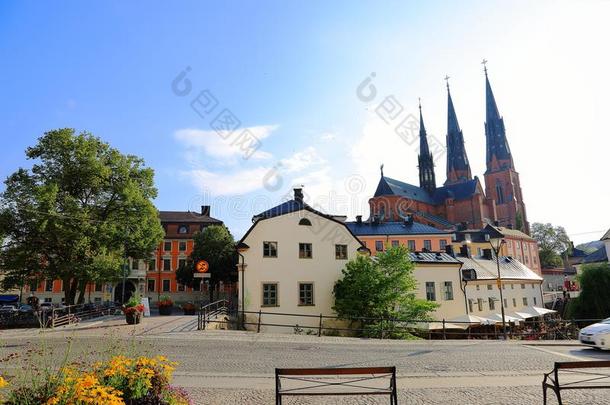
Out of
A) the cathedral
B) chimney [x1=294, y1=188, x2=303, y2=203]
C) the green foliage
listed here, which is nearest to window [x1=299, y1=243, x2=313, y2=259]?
chimney [x1=294, y1=188, x2=303, y2=203]

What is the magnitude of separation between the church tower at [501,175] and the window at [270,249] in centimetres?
8550

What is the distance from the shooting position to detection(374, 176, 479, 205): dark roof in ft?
271

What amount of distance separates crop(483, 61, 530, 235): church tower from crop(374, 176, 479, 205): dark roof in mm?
8901

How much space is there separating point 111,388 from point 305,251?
21240 mm

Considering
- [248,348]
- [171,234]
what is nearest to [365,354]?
[248,348]

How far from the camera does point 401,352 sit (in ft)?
44.6

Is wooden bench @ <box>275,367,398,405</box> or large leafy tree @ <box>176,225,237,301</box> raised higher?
large leafy tree @ <box>176,225,237,301</box>

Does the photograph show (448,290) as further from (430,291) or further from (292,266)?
(292,266)

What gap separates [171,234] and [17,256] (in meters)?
31.2

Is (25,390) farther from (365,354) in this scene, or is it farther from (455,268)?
(455,268)

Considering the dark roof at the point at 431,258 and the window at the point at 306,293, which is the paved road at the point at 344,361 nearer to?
the window at the point at 306,293

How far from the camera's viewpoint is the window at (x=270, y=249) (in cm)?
2503

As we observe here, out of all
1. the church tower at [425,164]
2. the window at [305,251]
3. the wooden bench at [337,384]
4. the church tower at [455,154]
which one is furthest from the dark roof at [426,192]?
the wooden bench at [337,384]

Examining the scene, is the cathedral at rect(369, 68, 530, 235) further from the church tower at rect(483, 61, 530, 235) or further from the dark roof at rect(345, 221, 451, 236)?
the dark roof at rect(345, 221, 451, 236)
